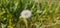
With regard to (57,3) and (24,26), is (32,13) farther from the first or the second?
(57,3)

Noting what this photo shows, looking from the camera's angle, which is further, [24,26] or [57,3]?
[57,3]

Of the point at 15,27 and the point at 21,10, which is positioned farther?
the point at 21,10

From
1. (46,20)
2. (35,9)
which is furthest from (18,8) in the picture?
(46,20)

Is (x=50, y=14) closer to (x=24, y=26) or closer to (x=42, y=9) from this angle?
(x=42, y=9)

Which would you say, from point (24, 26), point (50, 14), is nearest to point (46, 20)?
point (50, 14)

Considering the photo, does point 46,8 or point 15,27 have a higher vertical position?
point 46,8

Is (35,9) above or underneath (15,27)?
above
